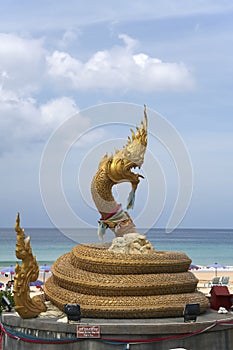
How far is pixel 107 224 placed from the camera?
1363cm

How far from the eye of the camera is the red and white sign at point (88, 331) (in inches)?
424

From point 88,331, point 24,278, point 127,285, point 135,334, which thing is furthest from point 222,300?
point 24,278

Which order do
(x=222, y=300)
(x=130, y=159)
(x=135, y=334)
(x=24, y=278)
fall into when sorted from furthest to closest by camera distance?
(x=130, y=159)
(x=222, y=300)
(x=24, y=278)
(x=135, y=334)

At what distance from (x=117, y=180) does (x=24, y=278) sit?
3.23 meters

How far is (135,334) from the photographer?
1072cm

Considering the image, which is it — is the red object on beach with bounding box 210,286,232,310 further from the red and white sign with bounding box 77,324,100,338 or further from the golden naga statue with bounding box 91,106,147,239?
the red and white sign with bounding box 77,324,100,338

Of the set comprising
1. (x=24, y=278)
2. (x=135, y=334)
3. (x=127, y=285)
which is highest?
(x=24, y=278)

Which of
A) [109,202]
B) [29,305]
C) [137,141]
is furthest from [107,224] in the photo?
[29,305]

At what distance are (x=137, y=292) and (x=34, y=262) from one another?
2.06 metres

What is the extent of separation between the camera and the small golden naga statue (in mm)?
11453

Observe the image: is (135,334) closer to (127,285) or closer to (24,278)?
(127,285)

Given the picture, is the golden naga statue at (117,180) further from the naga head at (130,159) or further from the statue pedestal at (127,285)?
A: the statue pedestal at (127,285)

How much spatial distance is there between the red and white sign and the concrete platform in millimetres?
80

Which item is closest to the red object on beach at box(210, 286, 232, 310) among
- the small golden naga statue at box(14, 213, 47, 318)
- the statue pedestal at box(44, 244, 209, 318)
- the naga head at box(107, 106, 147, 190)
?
the statue pedestal at box(44, 244, 209, 318)
